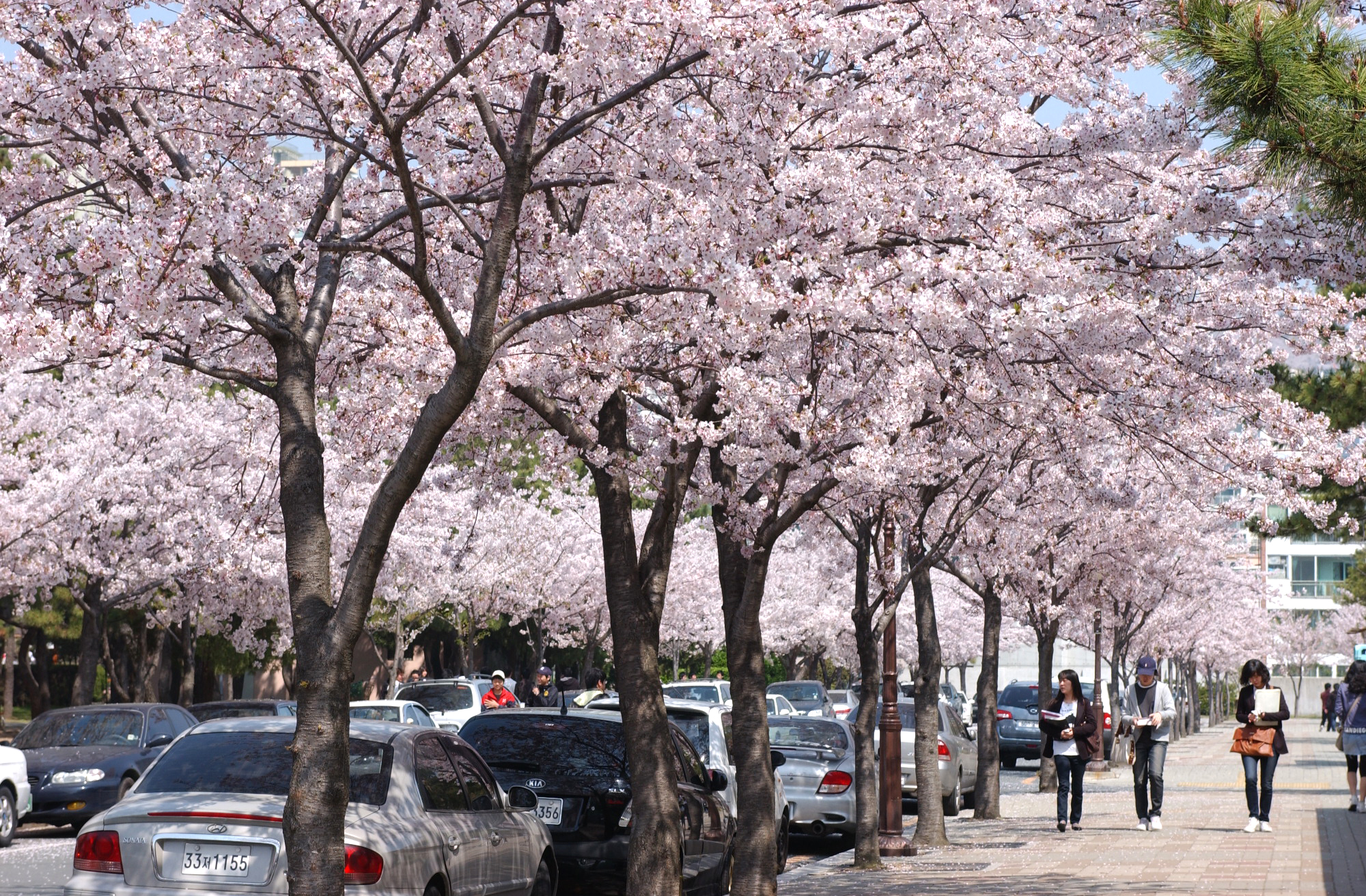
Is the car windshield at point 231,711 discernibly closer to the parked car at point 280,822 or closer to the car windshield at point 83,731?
the car windshield at point 83,731

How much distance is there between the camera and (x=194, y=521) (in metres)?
27.3

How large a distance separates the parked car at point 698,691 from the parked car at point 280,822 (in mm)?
20760

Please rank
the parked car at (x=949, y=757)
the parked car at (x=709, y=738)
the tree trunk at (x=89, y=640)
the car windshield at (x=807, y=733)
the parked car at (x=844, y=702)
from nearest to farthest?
the parked car at (x=709, y=738), the car windshield at (x=807, y=733), the parked car at (x=949, y=757), the tree trunk at (x=89, y=640), the parked car at (x=844, y=702)

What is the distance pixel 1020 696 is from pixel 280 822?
32561 mm

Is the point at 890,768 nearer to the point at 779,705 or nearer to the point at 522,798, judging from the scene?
the point at 522,798

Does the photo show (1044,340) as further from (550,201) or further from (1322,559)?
(1322,559)

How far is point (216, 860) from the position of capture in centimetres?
752

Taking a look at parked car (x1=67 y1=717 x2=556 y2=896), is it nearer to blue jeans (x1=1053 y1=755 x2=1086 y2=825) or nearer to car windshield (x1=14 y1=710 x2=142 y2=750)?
blue jeans (x1=1053 y1=755 x2=1086 y2=825)

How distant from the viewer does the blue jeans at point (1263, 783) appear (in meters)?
18.0

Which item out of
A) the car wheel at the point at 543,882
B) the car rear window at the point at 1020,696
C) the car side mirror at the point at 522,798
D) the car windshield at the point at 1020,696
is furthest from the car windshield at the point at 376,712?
the car rear window at the point at 1020,696

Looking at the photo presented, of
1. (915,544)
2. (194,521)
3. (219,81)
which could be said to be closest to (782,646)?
(194,521)

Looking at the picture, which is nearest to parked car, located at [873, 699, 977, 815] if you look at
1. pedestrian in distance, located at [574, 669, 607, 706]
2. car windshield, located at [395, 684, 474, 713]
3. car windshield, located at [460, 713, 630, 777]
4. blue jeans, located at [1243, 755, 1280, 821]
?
blue jeans, located at [1243, 755, 1280, 821]

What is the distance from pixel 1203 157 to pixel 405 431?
19.7 ft

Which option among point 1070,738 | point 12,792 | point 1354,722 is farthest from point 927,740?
point 12,792
